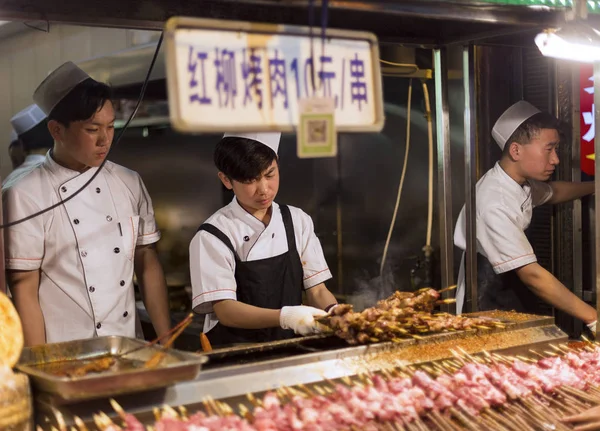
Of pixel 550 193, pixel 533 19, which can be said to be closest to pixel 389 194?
pixel 550 193

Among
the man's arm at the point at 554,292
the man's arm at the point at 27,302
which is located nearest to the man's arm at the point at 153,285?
the man's arm at the point at 27,302

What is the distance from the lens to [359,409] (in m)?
2.93

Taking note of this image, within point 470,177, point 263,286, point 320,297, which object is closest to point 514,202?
point 470,177

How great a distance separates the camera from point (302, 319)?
12.3 feet

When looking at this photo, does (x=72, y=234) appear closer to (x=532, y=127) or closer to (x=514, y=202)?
(x=514, y=202)

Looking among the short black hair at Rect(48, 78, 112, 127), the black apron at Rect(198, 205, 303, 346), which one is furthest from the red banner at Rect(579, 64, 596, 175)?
the short black hair at Rect(48, 78, 112, 127)

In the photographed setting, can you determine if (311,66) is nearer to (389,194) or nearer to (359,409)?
(359,409)

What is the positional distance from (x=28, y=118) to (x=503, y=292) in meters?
4.82

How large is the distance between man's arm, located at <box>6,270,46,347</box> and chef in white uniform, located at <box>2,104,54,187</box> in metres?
3.12

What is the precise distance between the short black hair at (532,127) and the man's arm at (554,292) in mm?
1046

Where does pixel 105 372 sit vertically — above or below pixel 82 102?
below

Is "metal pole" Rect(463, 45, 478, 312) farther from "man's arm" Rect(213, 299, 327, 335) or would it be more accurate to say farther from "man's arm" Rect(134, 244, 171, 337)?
"man's arm" Rect(134, 244, 171, 337)

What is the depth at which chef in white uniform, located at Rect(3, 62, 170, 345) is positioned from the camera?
416cm

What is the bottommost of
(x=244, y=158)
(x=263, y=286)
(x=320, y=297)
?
(x=320, y=297)
